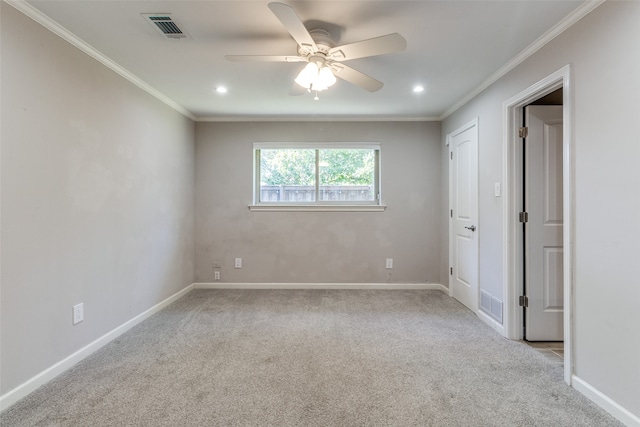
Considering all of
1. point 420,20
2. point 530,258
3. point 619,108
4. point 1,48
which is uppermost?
point 420,20

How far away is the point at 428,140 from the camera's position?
13.5 feet

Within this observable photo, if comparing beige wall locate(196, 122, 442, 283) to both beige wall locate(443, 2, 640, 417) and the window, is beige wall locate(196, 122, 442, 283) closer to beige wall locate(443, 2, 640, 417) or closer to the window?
the window

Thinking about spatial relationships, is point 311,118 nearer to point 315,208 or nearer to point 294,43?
point 315,208

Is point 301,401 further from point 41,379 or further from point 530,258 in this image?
point 530,258

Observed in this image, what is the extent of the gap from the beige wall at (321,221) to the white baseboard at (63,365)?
51.5 inches

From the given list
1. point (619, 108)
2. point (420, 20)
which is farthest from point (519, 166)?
point (420, 20)

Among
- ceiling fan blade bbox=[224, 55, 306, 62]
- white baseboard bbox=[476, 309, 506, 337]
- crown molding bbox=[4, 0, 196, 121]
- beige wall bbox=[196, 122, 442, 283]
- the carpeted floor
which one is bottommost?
the carpeted floor

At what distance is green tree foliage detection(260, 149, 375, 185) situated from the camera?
4215 millimetres

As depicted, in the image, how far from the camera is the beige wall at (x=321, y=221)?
4.11m

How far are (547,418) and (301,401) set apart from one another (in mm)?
1330

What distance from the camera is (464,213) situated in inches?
135

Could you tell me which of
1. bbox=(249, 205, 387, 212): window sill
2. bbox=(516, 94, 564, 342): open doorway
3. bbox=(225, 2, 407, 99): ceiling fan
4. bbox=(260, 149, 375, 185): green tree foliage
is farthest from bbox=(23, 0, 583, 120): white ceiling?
bbox=(249, 205, 387, 212): window sill

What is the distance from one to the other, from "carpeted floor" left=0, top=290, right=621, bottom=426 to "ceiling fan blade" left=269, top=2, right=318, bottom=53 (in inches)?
Result: 81.9

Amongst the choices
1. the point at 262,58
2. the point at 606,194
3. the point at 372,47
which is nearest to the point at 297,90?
the point at 262,58
